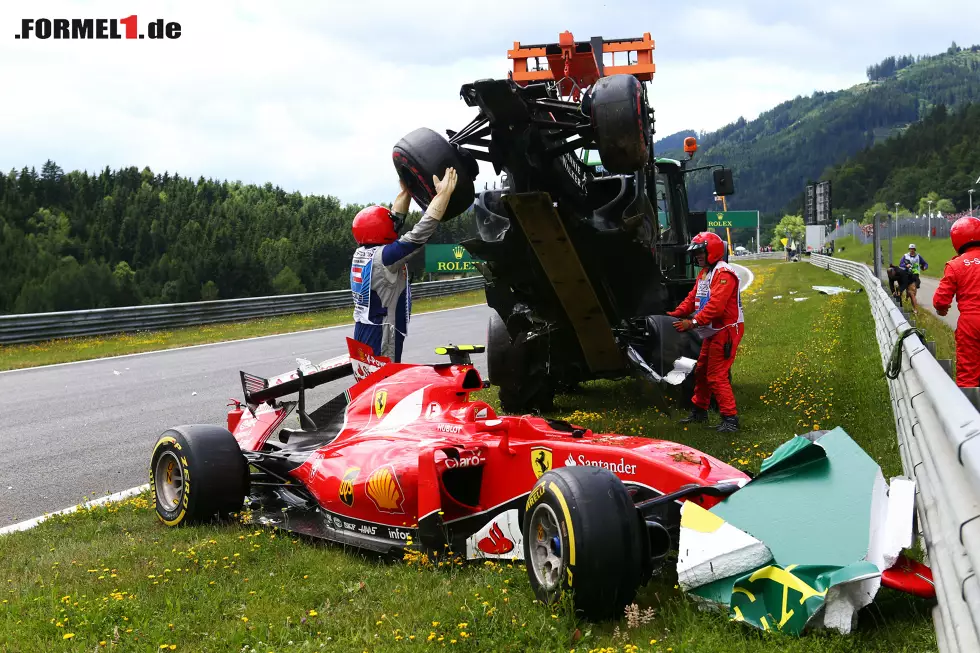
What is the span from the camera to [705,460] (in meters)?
4.85

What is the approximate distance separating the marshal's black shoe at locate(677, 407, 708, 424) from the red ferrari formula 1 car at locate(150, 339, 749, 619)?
4006 mm

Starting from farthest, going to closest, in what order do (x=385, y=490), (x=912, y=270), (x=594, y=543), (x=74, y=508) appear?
(x=912, y=270) → (x=74, y=508) → (x=385, y=490) → (x=594, y=543)

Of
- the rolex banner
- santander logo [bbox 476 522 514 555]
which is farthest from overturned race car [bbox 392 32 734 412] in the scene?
the rolex banner

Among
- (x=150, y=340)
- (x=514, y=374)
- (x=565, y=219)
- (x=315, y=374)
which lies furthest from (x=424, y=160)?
(x=150, y=340)

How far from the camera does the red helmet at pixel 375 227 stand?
290 inches

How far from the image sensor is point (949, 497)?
360 cm

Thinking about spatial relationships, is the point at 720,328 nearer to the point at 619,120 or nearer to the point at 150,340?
the point at 619,120

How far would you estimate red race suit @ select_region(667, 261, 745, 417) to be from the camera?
9008 millimetres

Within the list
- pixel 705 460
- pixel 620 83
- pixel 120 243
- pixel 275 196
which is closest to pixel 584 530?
pixel 705 460

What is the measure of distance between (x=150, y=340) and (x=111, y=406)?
12167 mm

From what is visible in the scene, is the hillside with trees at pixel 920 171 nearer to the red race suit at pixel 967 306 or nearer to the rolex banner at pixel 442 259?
the rolex banner at pixel 442 259

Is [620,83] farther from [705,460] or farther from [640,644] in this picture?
[640,644]

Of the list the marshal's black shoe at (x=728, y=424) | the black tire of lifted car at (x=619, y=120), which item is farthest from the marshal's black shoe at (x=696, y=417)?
the black tire of lifted car at (x=619, y=120)

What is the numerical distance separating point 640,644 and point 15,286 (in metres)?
40.3
